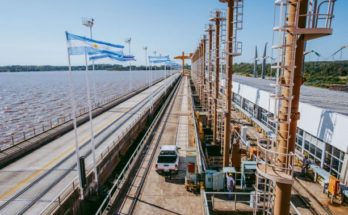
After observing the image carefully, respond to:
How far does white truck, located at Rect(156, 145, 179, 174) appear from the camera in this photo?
1656cm

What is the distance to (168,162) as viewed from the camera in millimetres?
17016

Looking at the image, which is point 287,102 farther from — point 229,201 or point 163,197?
point 163,197

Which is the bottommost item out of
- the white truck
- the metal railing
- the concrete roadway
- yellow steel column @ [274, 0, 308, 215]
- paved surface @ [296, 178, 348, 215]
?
paved surface @ [296, 178, 348, 215]

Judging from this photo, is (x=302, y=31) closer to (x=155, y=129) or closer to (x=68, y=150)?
(x=68, y=150)

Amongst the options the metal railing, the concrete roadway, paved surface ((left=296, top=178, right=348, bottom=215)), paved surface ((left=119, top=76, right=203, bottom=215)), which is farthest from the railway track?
paved surface ((left=296, top=178, right=348, bottom=215))

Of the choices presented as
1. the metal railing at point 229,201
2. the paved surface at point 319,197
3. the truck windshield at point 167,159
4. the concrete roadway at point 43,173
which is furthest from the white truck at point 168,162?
the paved surface at point 319,197

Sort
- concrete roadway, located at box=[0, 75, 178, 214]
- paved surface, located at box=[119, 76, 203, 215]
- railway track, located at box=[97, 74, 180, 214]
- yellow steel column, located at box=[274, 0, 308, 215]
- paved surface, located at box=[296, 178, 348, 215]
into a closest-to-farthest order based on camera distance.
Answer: yellow steel column, located at box=[274, 0, 308, 215], paved surface, located at box=[119, 76, 203, 215], railway track, located at box=[97, 74, 180, 214], paved surface, located at box=[296, 178, 348, 215], concrete roadway, located at box=[0, 75, 178, 214]

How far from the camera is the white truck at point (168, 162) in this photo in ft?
54.3

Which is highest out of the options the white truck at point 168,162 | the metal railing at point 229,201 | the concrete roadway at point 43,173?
the white truck at point 168,162

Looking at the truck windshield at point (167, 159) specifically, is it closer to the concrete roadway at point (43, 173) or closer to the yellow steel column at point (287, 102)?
the concrete roadway at point (43, 173)

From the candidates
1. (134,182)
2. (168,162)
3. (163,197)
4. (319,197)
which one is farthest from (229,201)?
(134,182)

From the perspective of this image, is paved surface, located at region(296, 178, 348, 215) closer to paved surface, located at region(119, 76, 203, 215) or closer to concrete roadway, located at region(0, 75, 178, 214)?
paved surface, located at region(119, 76, 203, 215)

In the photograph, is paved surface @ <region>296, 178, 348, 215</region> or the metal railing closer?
the metal railing

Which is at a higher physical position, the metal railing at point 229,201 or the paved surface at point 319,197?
the metal railing at point 229,201
